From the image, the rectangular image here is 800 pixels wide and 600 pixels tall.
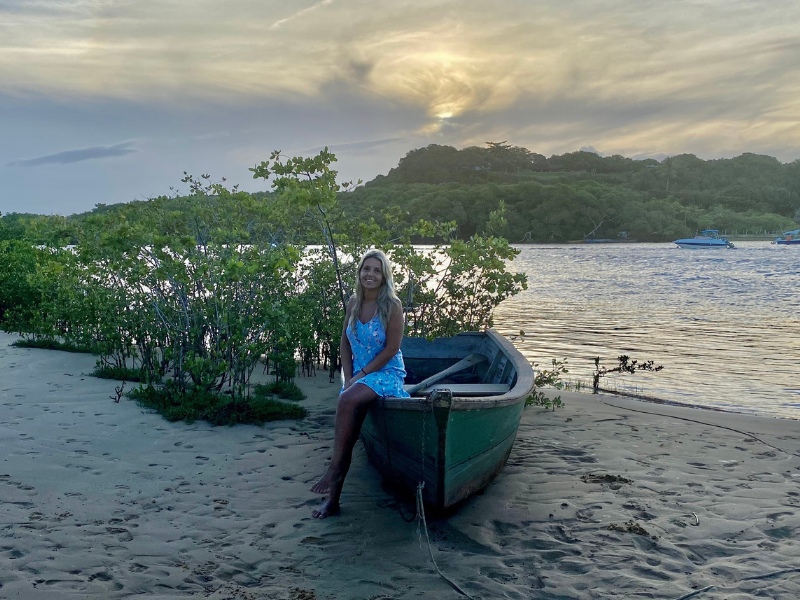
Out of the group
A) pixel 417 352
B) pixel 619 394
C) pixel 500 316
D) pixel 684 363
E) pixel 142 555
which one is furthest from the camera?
pixel 500 316

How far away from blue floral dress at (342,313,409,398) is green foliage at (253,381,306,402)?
344 centimetres

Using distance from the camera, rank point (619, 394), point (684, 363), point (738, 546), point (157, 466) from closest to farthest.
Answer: point (738, 546), point (157, 466), point (619, 394), point (684, 363)

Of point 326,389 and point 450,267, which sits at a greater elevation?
point 450,267

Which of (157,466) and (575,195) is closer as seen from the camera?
(157,466)

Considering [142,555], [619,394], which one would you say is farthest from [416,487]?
[619,394]

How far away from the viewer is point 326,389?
952 cm

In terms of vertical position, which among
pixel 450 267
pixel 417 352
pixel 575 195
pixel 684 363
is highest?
pixel 575 195

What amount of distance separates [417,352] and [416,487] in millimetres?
3549

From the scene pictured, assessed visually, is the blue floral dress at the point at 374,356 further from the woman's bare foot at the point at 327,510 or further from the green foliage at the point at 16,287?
the green foliage at the point at 16,287

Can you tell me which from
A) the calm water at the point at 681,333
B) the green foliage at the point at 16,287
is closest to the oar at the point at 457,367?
the calm water at the point at 681,333

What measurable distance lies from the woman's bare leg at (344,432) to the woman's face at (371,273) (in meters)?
0.88

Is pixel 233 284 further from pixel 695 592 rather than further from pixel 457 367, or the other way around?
pixel 695 592

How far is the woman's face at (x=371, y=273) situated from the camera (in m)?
5.41

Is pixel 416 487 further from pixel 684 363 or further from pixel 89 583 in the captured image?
pixel 684 363
